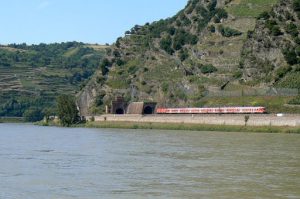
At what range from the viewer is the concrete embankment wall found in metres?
94.3

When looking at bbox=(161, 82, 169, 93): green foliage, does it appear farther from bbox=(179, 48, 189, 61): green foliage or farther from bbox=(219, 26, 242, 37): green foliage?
bbox=(219, 26, 242, 37): green foliage

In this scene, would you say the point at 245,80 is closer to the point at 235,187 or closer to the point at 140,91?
the point at 140,91

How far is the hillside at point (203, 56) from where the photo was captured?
417 ft

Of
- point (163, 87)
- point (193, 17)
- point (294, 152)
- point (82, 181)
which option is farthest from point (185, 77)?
point (82, 181)

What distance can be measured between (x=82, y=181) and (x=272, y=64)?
9390cm

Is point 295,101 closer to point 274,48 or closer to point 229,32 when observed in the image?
point 274,48

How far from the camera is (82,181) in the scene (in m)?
36.6

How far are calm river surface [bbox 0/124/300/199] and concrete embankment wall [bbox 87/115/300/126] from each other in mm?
33669

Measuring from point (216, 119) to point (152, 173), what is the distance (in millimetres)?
69789

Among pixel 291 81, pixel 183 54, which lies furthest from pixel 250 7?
pixel 291 81

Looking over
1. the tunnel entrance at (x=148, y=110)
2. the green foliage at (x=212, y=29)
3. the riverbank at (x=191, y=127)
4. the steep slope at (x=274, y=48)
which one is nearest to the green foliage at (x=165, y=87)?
the tunnel entrance at (x=148, y=110)

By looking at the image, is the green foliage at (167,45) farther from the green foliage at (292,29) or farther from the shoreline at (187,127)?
the green foliage at (292,29)

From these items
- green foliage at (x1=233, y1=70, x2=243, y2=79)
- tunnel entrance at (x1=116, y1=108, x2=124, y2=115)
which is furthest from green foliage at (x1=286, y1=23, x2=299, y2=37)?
tunnel entrance at (x1=116, y1=108, x2=124, y2=115)

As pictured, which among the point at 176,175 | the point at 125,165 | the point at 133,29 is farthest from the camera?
the point at 133,29
